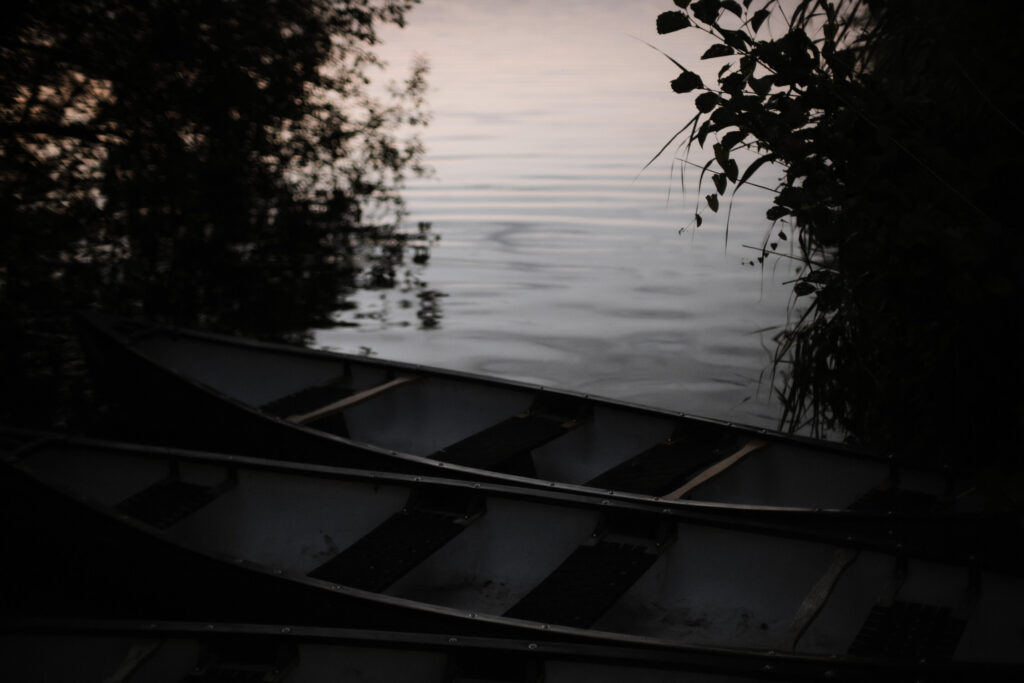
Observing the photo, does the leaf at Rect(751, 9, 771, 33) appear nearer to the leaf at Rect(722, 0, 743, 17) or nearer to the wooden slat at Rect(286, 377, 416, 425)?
the leaf at Rect(722, 0, 743, 17)

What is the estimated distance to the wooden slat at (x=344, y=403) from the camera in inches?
208

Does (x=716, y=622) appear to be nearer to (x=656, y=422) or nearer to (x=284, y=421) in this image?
(x=656, y=422)

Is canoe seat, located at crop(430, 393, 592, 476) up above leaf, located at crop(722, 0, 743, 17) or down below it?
below

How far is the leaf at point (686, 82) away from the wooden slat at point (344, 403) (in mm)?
2939

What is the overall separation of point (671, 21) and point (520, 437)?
264 cm

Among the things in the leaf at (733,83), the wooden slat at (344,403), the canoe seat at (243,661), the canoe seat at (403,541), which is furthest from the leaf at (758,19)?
the wooden slat at (344,403)

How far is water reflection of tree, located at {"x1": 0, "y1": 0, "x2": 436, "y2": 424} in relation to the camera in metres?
6.96

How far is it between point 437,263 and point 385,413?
634cm

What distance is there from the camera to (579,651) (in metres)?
2.95

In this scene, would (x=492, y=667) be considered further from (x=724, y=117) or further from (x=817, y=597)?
(x=724, y=117)

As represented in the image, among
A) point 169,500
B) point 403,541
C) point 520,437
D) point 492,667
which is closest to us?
point 492,667

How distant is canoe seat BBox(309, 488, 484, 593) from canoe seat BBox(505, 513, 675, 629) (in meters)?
0.48

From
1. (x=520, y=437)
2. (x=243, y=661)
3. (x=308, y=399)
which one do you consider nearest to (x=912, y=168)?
(x=520, y=437)

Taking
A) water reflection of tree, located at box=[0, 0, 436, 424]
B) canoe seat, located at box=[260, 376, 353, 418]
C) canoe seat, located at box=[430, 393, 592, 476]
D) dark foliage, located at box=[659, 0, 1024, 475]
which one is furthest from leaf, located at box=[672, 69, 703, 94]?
water reflection of tree, located at box=[0, 0, 436, 424]
